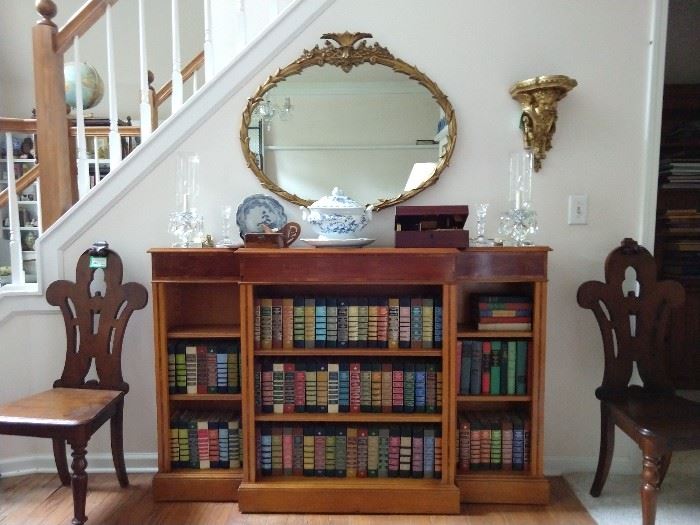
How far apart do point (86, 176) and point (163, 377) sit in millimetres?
954

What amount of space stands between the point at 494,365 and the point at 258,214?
3.72 ft

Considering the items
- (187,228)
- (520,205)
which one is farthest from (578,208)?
(187,228)

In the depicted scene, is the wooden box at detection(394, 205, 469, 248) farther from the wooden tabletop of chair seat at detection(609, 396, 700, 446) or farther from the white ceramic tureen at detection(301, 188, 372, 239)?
the wooden tabletop of chair seat at detection(609, 396, 700, 446)

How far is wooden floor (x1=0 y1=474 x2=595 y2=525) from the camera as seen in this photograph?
71.4 inches

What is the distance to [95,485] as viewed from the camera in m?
2.08

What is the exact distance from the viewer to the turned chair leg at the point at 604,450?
190cm

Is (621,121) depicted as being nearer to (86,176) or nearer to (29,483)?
(86,176)

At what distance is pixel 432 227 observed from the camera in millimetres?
1860

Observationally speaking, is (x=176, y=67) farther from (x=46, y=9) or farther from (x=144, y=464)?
(x=144, y=464)

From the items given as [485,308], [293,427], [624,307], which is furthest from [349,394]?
[624,307]

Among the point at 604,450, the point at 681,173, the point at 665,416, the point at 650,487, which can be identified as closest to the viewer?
the point at 650,487

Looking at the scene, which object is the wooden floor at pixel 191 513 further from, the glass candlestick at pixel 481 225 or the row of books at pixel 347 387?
the glass candlestick at pixel 481 225

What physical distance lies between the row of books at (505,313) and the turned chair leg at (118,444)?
1.49m

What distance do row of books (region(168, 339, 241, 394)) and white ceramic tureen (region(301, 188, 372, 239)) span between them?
1.96 feet
